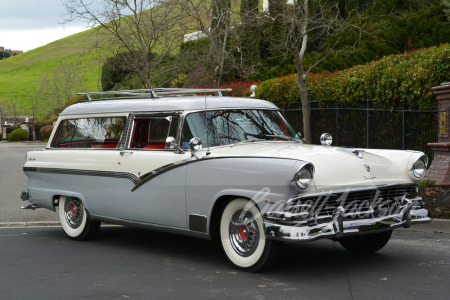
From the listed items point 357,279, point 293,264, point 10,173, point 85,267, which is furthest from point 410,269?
point 10,173

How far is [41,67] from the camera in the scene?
128 meters

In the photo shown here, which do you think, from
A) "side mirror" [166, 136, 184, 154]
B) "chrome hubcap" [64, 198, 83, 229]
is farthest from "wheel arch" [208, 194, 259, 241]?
"chrome hubcap" [64, 198, 83, 229]

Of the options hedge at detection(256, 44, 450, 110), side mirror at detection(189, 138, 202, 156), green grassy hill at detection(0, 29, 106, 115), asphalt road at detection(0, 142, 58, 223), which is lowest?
asphalt road at detection(0, 142, 58, 223)

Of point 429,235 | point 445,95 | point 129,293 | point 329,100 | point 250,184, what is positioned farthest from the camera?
point 329,100

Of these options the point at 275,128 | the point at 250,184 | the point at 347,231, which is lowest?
the point at 347,231

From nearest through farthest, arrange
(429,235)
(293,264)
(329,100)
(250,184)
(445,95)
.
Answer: (250,184) → (293,264) → (429,235) → (445,95) → (329,100)

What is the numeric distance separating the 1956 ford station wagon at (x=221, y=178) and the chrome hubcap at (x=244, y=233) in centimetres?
1

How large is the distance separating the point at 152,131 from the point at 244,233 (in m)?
2.25

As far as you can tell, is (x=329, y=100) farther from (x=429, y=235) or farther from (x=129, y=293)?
(x=129, y=293)

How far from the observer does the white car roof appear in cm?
785

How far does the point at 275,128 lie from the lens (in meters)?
8.16

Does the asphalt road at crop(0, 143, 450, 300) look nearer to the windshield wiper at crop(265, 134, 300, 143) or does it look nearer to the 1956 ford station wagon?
the 1956 ford station wagon

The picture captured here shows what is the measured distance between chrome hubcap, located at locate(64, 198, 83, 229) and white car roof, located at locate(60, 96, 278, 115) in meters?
1.33

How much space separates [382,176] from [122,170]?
333 centimetres
